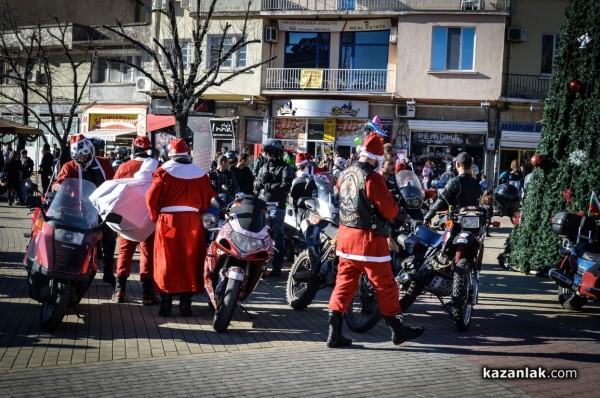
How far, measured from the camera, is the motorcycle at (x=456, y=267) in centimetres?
784

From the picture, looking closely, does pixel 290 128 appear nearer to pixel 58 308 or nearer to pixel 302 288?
pixel 302 288

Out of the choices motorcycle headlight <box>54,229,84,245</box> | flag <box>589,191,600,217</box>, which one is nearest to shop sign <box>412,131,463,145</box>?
flag <box>589,191,600,217</box>

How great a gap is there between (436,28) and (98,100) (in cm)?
1603

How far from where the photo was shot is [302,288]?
28.9ft

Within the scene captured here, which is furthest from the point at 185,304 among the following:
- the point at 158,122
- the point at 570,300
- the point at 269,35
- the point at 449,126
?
the point at 158,122

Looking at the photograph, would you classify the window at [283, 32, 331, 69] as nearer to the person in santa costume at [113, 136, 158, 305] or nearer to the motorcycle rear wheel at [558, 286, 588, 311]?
the motorcycle rear wheel at [558, 286, 588, 311]

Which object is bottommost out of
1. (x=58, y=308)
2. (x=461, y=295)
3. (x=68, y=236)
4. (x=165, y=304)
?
(x=165, y=304)

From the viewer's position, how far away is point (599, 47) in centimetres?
1122

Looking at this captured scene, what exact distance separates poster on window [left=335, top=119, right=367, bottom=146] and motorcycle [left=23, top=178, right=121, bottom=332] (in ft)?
76.7

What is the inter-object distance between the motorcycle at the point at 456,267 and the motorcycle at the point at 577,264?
130 centimetres

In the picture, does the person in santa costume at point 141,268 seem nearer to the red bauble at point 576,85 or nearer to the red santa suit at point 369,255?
the red santa suit at point 369,255

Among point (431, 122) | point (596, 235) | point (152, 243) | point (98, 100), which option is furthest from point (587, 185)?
point (98, 100)

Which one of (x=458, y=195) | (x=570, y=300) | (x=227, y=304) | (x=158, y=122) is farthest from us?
(x=158, y=122)

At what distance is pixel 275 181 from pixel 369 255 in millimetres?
5140
